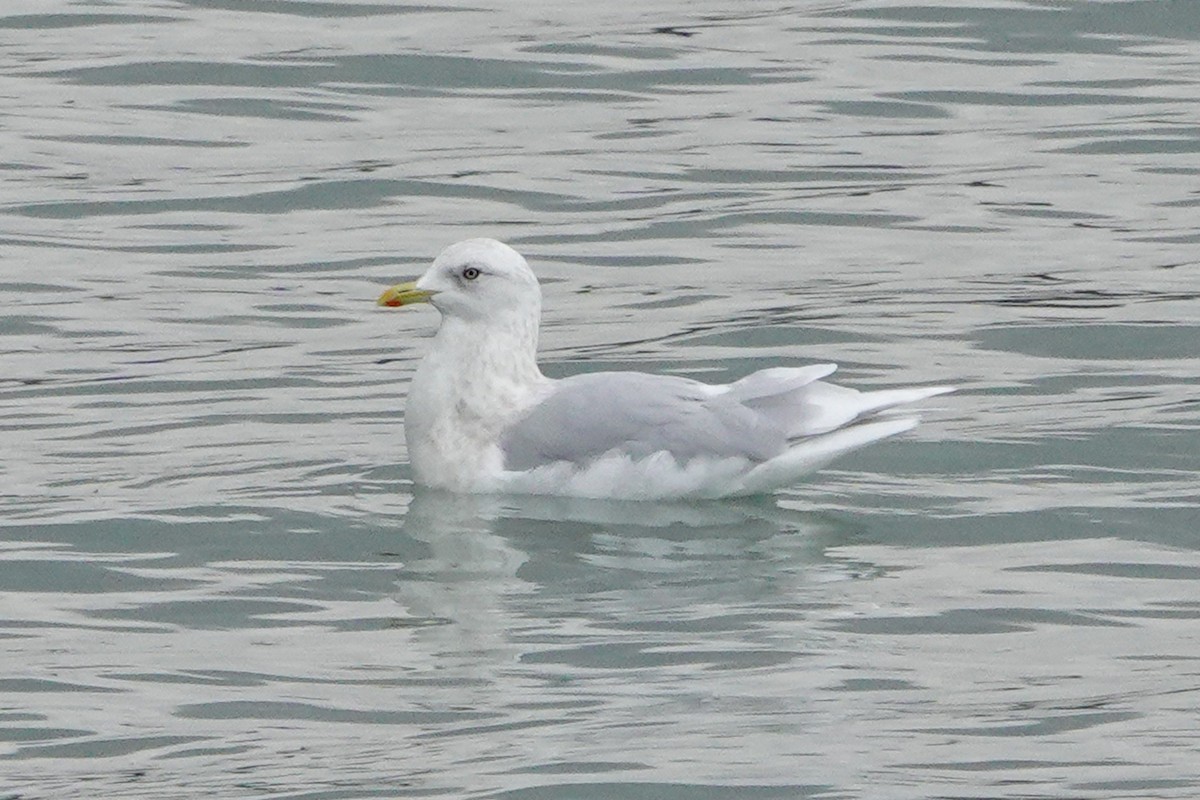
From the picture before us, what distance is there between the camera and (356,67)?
19438 mm

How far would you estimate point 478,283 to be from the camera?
11555 millimetres

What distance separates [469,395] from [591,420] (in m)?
0.66

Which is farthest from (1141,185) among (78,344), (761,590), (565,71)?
(761,590)

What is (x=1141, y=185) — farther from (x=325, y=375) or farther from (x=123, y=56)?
(x=123, y=56)

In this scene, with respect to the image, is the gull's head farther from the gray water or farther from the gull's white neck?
the gray water

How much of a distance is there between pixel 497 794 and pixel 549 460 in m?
3.38

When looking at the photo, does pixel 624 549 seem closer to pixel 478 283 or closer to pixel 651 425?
pixel 651 425

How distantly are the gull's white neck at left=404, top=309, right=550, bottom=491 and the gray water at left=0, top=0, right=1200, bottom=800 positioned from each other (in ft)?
0.56

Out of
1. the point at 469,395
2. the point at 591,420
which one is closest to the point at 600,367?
the point at 469,395

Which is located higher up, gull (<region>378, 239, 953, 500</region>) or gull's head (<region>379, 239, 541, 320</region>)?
gull's head (<region>379, 239, 541, 320</region>)

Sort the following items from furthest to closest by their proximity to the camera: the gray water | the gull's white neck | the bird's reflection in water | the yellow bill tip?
the yellow bill tip, the gull's white neck, the bird's reflection in water, the gray water

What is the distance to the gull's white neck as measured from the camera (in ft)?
36.9

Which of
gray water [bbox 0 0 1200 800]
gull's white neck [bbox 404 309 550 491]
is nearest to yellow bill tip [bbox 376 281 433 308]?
gull's white neck [bbox 404 309 550 491]

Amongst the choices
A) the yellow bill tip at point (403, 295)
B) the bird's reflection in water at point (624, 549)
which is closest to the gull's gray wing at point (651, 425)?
the bird's reflection in water at point (624, 549)
